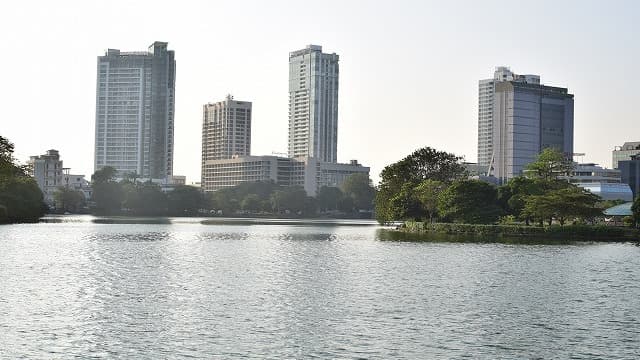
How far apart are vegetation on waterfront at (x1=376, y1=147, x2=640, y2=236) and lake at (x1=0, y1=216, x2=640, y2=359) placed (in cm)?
4271

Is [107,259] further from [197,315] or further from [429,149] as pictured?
[429,149]

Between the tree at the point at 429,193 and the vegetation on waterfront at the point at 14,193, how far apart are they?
68913 mm

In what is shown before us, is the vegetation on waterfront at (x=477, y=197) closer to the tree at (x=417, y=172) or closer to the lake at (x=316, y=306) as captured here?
the tree at (x=417, y=172)

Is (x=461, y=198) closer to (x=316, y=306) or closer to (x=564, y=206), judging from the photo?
(x=564, y=206)

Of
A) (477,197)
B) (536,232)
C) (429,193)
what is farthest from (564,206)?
(429,193)

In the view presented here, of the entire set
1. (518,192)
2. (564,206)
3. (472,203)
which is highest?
(518,192)

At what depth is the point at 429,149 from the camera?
153750mm

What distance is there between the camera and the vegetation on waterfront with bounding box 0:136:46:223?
143 m

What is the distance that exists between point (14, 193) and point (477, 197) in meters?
88.8

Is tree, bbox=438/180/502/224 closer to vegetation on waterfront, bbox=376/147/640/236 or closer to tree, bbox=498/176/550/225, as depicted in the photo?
vegetation on waterfront, bbox=376/147/640/236

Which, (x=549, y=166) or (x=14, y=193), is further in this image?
(x=14, y=193)

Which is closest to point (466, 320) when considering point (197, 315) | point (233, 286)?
point (197, 315)

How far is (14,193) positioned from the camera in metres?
160

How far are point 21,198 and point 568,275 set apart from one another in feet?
410
